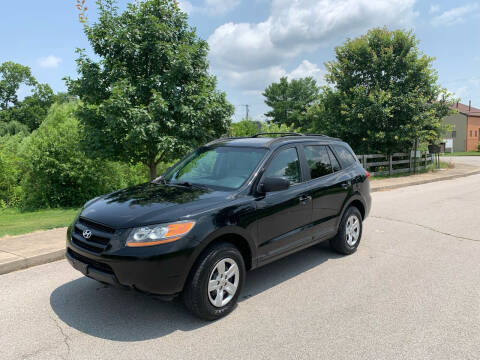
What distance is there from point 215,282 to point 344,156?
3218 mm

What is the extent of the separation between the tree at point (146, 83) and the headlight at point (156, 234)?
6618 mm

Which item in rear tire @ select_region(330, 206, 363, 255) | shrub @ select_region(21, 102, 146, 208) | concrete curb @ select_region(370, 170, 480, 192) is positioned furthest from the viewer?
concrete curb @ select_region(370, 170, 480, 192)

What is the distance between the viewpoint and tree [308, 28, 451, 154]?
60.7ft

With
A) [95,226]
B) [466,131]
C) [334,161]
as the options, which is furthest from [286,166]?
[466,131]

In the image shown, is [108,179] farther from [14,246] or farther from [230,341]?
[230,341]

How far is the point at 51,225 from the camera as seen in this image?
7.49 metres

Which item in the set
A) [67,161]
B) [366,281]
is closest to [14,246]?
[366,281]

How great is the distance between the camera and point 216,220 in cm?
360

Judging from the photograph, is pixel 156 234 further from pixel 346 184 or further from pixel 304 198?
pixel 346 184

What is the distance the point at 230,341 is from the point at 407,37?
20250 millimetres

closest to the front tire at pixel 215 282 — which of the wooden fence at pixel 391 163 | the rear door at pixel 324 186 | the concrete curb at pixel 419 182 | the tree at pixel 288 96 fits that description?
the rear door at pixel 324 186

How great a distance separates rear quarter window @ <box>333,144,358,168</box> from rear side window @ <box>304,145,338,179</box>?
1.08 feet

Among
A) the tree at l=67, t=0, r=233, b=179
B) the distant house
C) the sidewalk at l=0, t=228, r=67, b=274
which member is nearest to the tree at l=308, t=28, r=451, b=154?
the tree at l=67, t=0, r=233, b=179

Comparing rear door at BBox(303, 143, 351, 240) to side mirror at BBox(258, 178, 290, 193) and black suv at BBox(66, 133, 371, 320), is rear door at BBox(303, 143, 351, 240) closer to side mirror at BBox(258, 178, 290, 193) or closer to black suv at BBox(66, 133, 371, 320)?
black suv at BBox(66, 133, 371, 320)
